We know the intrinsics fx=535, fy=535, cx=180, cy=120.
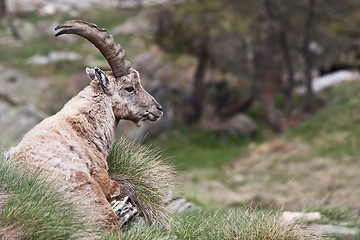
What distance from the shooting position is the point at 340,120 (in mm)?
26234

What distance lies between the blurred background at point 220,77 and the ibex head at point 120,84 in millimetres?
15534

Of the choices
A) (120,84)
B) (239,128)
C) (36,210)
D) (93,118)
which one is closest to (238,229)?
(93,118)

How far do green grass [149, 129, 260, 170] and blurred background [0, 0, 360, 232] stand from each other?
6cm

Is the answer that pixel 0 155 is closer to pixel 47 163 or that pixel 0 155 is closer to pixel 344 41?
pixel 47 163

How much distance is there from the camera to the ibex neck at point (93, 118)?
271 inches

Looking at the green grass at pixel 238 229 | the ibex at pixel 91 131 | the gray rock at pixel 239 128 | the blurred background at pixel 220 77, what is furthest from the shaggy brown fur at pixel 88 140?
the gray rock at pixel 239 128

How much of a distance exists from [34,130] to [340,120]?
21878 mm

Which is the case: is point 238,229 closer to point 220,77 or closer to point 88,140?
point 88,140

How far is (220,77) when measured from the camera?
34250mm

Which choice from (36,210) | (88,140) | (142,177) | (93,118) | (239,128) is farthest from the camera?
(239,128)

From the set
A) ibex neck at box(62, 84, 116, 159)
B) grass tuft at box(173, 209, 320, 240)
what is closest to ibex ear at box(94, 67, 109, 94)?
ibex neck at box(62, 84, 116, 159)

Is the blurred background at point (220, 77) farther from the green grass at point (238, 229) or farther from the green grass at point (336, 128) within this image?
the green grass at point (238, 229)

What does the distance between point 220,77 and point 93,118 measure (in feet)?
90.5

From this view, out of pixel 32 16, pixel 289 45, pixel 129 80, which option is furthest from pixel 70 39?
pixel 129 80
